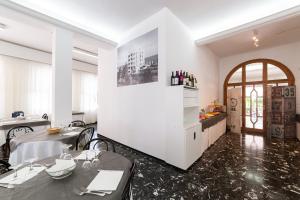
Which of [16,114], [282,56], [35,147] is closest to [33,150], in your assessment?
[35,147]

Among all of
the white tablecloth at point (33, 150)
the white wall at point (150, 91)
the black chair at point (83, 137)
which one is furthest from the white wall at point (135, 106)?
the white tablecloth at point (33, 150)

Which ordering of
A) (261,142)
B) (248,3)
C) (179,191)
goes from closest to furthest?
(179,191)
(248,3)
(261,142)

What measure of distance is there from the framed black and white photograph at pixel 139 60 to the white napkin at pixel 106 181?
7.07ft

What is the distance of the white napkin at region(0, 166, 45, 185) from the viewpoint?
3.25ft

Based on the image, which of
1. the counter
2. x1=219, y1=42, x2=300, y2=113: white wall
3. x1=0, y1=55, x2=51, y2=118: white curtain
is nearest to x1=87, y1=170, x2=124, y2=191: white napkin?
the counter

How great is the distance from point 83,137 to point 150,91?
165 centimetres

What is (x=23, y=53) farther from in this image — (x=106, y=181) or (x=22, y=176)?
(x=106, y=181)

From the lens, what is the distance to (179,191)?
1.94m

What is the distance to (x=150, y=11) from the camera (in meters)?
2.91

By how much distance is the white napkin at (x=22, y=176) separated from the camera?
991 mm

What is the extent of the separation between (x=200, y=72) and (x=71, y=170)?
4181 millimetres

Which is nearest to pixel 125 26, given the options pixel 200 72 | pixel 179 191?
pixel 200 72

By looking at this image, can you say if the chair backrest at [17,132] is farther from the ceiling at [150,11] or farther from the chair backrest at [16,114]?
the ceiling at [150,11]

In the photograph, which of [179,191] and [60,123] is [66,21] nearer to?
[60,123]
